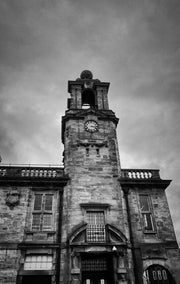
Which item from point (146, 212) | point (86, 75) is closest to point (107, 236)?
point (146, 212)

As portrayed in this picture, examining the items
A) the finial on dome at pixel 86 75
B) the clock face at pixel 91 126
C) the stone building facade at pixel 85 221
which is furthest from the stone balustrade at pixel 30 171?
the finial on dome at pixel 86 75

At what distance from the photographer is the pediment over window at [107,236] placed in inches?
528

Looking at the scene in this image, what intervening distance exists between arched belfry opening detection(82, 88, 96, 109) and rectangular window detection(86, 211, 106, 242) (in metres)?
11.6

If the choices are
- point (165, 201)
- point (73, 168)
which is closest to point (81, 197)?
point (73, 168)

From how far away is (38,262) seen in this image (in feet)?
42.5

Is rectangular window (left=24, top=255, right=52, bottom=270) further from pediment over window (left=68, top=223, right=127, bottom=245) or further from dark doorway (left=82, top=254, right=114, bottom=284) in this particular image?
dark doorway (left=82, top=254, right=114, bottom=284)

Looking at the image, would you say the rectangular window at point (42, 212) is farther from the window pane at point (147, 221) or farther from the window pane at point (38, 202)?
the window pane at point (147, 221)

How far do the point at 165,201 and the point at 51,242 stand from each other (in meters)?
8.48

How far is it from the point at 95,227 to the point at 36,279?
4.54 meters

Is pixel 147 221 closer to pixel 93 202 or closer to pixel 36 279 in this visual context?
pixel 93 202

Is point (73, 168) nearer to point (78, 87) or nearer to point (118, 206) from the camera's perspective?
point (118, 206)

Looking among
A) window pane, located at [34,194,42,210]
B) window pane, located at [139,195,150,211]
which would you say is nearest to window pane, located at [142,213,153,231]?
window pane, located at [139,195,150,211]

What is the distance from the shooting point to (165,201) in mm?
15758

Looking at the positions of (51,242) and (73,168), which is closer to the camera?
(51,242)
